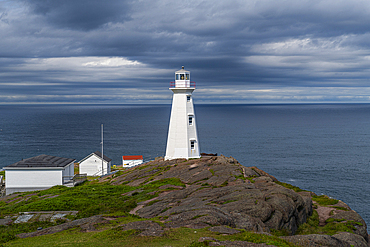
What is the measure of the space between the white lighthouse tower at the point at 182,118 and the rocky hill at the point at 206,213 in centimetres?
678

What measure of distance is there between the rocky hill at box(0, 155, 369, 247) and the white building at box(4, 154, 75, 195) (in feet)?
22.0

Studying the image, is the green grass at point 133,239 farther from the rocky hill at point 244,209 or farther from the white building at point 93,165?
the white building at point 93,165

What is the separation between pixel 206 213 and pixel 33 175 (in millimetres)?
30618

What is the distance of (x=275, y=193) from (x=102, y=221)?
14461mm

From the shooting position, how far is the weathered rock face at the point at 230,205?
1892 cm

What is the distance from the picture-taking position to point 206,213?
62.1 ft

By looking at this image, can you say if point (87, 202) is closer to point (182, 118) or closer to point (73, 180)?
point (73, 180)

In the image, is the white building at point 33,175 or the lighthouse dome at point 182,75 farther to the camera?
the lighthouse dome at point 182,75

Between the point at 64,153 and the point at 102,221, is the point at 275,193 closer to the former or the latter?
the point at 102,221

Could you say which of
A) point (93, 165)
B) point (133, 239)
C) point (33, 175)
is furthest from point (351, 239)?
point (93, 165)

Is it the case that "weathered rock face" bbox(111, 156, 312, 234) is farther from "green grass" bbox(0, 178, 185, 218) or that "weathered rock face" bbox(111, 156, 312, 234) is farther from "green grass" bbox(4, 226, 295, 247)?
"green grass" bbox(4, 226, 295, 247)

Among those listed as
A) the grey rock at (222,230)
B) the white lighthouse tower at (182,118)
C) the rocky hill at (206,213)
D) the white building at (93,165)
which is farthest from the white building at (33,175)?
the grey rock at (222,230)

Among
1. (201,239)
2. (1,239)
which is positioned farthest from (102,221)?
(201,239)

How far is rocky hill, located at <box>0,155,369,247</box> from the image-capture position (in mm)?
16062
